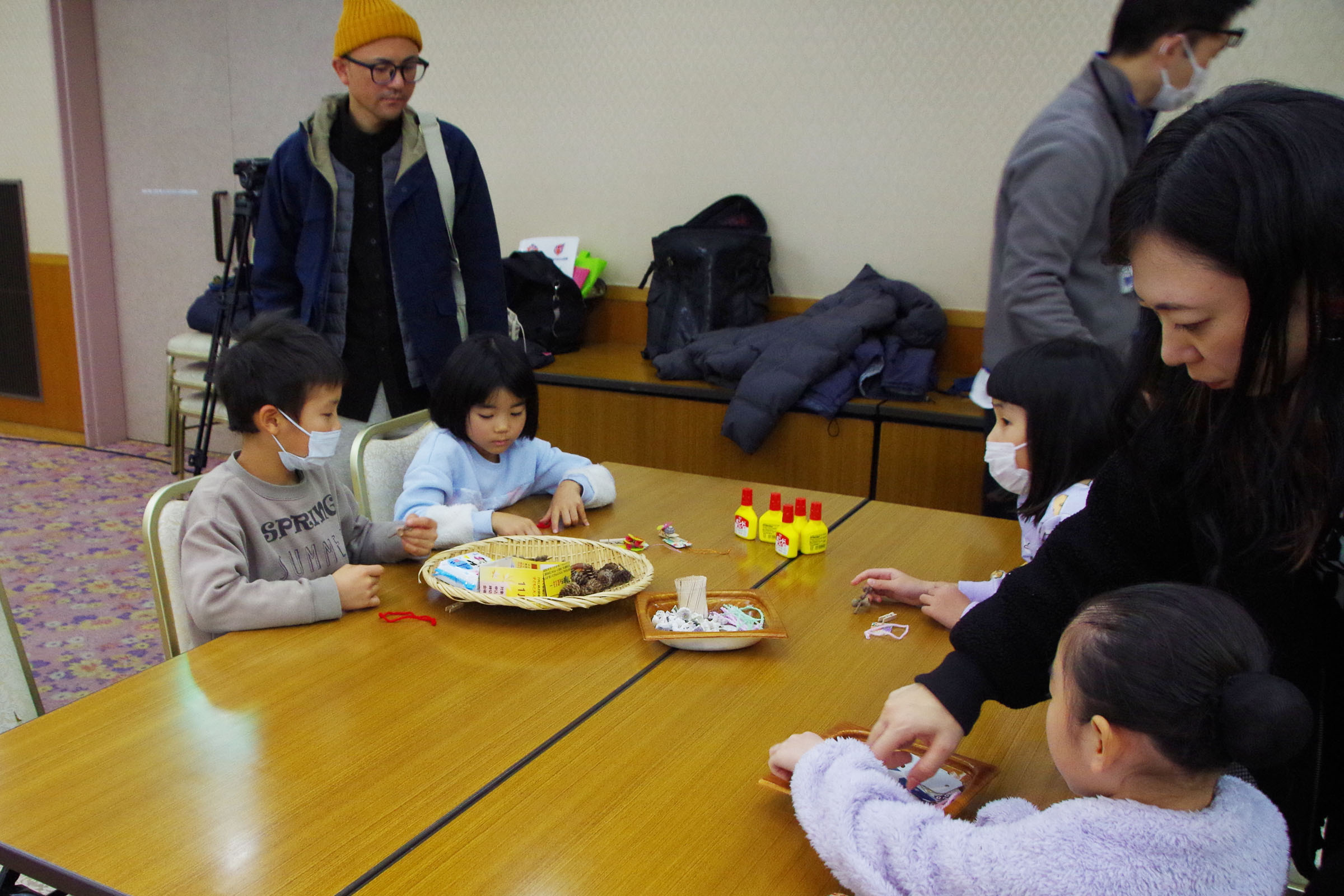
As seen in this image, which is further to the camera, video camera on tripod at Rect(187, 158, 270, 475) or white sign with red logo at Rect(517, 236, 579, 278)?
white sign with red logo at Rect(517, 236, 579, 278)

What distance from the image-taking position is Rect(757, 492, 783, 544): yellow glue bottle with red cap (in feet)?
6.10

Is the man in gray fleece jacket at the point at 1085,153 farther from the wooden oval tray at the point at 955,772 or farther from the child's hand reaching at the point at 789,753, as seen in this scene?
the child's hand reaching at the point at 789,753

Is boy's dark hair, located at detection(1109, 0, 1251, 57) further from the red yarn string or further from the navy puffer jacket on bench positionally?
the red yarn string

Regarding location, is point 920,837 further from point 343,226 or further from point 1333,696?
point 343,226

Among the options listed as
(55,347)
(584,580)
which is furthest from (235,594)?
(55,347)

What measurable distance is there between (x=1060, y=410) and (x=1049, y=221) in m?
0.63

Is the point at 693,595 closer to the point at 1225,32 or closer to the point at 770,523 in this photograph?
the point at 770,523

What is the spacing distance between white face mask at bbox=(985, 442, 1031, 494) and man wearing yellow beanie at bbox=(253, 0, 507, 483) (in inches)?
53.1

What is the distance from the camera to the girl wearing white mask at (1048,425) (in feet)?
5.63

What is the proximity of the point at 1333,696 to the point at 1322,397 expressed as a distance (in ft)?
1.04

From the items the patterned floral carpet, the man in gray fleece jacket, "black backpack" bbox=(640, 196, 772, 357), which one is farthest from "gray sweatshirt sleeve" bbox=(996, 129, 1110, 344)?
the patterned floral carpet

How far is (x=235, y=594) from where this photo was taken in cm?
142

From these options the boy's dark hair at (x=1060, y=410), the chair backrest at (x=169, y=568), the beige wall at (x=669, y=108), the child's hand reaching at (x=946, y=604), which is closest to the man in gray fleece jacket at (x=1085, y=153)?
the boy's dark hair at (x=1060, y=410)

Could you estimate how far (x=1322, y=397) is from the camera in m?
0.83
